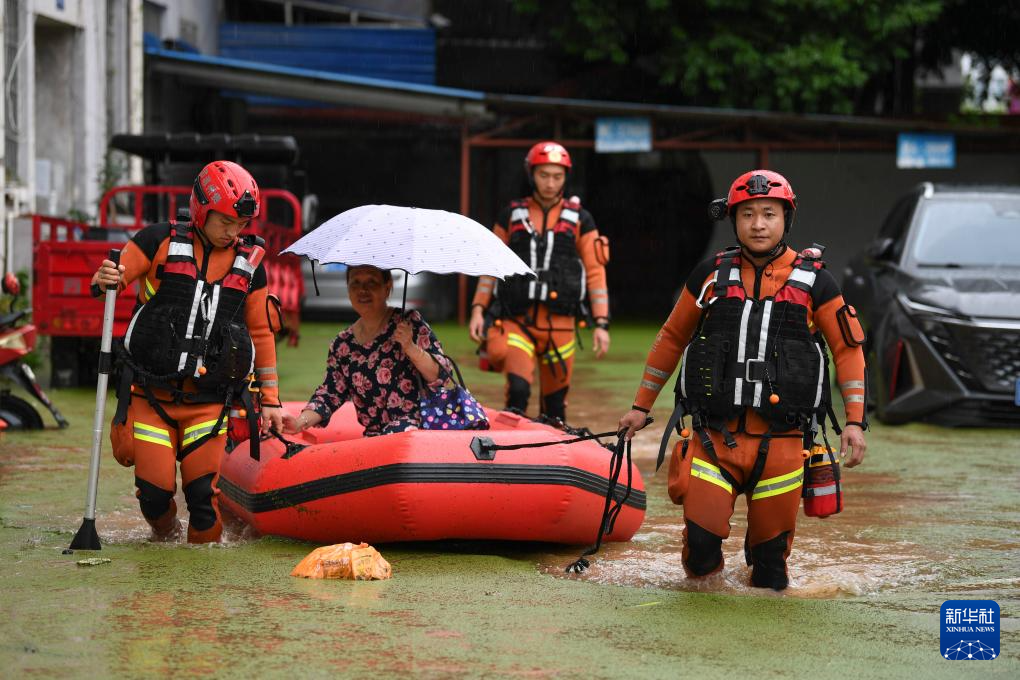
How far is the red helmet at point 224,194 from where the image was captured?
6.16 meters

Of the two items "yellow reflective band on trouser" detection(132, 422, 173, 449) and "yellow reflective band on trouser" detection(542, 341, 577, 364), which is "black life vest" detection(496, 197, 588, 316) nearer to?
"yellow reflective band on trouser" detection(542, 341, 577, 364)

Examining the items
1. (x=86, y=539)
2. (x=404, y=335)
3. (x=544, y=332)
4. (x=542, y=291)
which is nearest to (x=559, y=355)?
(x=544, y=332)

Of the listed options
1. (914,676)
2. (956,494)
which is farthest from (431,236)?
(956,494)

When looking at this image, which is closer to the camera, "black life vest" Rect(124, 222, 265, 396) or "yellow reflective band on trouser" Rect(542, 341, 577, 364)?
"black life vest" Rect(124, 222, 265, 396)

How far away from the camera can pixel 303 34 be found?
82.4 ft

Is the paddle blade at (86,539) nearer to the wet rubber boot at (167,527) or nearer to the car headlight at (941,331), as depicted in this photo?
the wet rubber boot at (167,527)

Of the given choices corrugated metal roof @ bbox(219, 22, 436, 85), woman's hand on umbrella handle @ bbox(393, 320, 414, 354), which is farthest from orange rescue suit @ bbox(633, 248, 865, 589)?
corrugated metal roof @ bbox(219, 22, 436, 85)

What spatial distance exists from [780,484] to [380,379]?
1984 millimetres

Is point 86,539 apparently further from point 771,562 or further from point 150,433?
point 771,562

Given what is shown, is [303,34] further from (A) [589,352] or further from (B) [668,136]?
(A) [589,352]

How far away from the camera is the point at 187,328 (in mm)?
6195

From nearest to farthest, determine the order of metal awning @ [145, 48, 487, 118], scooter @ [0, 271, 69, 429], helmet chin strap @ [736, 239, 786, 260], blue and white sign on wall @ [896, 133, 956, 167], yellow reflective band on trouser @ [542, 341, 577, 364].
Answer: helmet chin strap @ [736, 239, 786, 260] < yellow reflective band on trouser @ [542, 341, 577, 364] < scooter @ [0, 271, 69, 429] < metal awning @ [145, 48, 487, 118] < blue and white sign on wall @ [896, 133, 956, 167]

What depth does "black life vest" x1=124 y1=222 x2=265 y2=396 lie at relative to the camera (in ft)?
20.3

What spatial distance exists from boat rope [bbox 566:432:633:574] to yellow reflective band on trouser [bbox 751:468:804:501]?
61 cm
